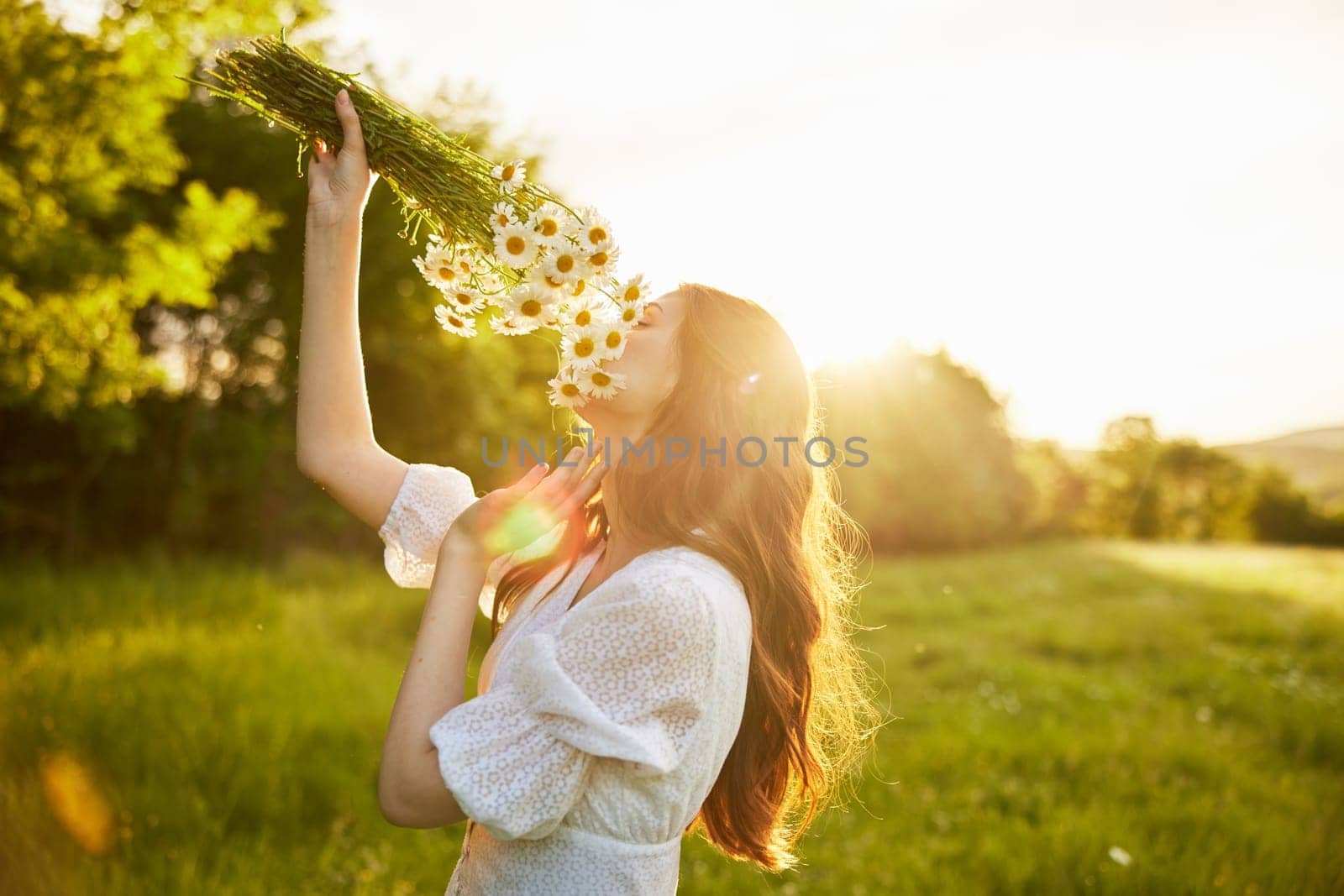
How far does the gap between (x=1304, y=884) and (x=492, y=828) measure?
13.7 feet

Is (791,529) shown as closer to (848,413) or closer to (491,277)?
(491,277)

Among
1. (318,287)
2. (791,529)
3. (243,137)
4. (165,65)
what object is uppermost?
(243,137)

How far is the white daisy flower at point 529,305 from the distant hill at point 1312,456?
16.5 m

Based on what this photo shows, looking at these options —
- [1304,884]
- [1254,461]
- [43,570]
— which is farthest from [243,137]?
[1254,461]

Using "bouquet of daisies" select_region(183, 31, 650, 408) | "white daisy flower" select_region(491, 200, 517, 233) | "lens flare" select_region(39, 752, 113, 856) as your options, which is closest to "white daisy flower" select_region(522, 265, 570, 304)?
"bouquet of daisies" select_region(183, 31, 650, 408)

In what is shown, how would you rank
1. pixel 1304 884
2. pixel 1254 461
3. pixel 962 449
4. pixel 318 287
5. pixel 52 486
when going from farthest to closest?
pixel 1254 461 < pixel 962 449 < pixel 52 486 < pixel 1304 884 < pixel 318 287

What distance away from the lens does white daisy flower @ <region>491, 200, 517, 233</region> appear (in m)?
1.78

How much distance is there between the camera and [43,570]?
8.42m

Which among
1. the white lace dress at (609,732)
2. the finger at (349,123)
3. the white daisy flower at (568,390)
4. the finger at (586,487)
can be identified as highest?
the finger at (349,123)

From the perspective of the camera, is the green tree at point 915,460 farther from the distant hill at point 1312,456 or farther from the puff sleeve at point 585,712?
the puff sleeve at point 585,712

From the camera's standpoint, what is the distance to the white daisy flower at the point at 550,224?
1.77 metres

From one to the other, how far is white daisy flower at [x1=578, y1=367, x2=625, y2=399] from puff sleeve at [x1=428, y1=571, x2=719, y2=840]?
1.67 ft

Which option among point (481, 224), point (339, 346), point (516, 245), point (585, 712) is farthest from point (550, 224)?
point (585, 712)

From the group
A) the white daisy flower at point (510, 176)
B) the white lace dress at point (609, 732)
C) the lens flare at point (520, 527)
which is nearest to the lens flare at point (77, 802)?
the white lace dress at point (609, 732)
